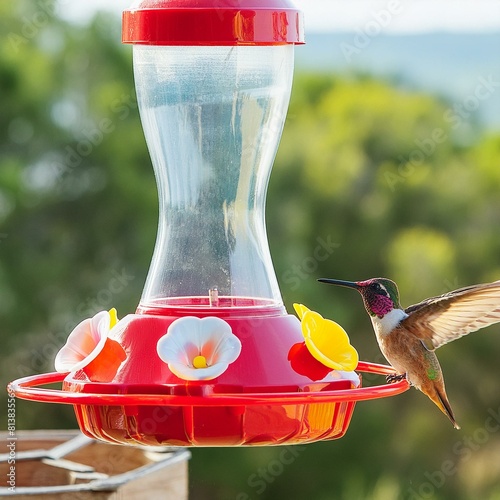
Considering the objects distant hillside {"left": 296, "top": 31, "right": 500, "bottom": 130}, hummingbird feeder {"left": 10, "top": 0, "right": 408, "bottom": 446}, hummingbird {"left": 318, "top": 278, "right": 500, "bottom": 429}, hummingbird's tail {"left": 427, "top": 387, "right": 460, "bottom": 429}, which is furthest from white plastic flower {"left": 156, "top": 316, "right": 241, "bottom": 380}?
distant hillside {"left": 296, "top": 31, "right": 500, "bottom": 130}

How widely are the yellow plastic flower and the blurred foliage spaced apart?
157 inches

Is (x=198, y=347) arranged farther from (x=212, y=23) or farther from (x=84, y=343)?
(x=212, y=23)

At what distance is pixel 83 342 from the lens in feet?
8.32

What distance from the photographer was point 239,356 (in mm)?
2363

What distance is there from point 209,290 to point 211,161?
376 millimetres

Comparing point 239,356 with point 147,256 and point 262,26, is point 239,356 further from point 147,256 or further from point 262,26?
point 147,256

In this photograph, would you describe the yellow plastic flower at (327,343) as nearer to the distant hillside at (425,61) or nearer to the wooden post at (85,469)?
the wooden post at (85,469)

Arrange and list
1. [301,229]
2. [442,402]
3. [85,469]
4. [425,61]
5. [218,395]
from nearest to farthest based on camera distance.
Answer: [218,395] < [85,469] < [442,402] < [301,229] < [425,61]

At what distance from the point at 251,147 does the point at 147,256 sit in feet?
13.0

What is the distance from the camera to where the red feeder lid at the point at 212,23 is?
7.73 feet

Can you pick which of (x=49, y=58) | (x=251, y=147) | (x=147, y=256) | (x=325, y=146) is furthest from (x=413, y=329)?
(x=49, y=58)

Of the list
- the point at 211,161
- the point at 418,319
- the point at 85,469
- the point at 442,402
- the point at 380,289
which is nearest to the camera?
the point at 211,161

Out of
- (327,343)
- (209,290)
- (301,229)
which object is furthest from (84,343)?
(301,229)

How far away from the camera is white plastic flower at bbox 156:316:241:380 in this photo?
226 cm
